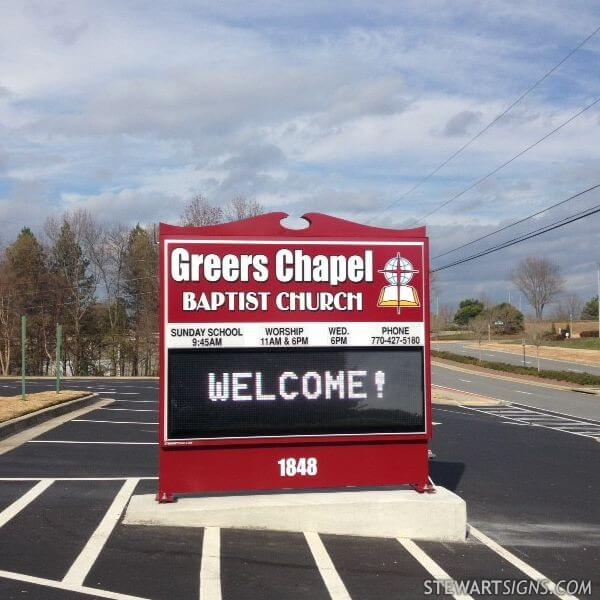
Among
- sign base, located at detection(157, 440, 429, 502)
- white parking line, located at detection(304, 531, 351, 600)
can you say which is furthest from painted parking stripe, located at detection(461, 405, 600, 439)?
white parking line, located at detection(304, 531, 351, 600)

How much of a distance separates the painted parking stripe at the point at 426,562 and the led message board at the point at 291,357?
0.90m

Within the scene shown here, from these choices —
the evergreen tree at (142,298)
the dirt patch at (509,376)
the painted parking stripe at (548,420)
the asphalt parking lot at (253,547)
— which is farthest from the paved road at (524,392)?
the evergreen tree at (142,298)

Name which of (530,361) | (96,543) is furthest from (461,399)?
Result: (530,361)

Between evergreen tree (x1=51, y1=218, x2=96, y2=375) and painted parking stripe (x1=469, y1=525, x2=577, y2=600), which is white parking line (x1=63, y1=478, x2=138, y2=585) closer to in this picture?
painted parking stripe (x1=469, y1=525, x2=577, y2=600)

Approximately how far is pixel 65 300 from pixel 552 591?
54373 mm

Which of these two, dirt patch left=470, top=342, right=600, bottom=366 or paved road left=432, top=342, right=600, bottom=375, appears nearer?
paved road left=432, top=342, right=600, bottom=375

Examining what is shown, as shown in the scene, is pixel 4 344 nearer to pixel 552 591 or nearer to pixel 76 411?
pixel 76 411

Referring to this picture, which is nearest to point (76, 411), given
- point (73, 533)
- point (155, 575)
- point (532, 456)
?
point (532, 456)

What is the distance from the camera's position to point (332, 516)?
8414mm

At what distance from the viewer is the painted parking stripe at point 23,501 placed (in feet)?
28.9

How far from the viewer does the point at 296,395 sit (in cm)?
858

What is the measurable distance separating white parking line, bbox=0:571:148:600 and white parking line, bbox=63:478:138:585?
0.10 metres

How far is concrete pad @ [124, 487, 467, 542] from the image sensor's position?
8.32m

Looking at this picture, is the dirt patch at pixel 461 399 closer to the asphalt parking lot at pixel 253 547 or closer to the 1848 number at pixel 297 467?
the asphalt parking lot at pixel 253 547
